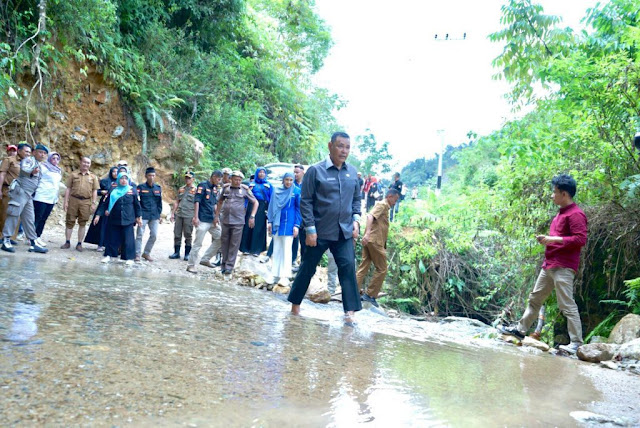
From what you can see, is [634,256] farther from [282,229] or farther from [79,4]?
[79,4]

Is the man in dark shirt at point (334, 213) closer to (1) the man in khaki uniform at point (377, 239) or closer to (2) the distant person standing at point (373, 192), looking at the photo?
(1) the man in khaki uniform at point (377, 239)

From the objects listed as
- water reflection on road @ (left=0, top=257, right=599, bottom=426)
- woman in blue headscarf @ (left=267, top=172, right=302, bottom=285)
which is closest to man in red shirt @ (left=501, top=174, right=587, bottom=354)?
water reflection on road @ (left=0, top=257, right=599, bottom=426)

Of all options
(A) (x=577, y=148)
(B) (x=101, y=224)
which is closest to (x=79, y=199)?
(B) (x=101, y=224)

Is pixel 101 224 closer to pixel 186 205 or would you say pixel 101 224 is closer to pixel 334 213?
pixel 186 205

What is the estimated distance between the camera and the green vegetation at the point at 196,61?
14328mm

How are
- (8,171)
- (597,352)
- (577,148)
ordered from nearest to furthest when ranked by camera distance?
(597,352), (577,148), (8,171)

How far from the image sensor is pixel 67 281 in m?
6.51

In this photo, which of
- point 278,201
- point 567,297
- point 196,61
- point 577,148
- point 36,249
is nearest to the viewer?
point 567,297

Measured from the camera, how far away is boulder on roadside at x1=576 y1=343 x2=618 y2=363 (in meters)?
5.28

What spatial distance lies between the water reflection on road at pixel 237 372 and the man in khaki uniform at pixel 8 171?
5.05 m

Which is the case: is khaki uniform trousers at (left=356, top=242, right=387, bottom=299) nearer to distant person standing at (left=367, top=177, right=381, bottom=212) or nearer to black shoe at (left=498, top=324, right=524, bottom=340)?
black shoe at (left=498, top=324, right=524, bottom=340)

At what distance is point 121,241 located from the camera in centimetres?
1047

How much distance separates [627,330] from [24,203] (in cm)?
939

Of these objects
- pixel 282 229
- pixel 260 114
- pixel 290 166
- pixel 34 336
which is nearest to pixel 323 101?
pixel 260 114
